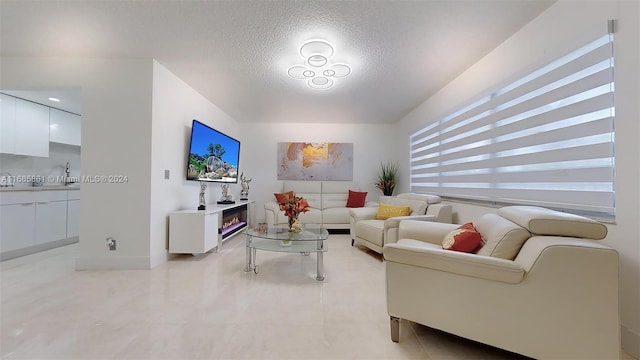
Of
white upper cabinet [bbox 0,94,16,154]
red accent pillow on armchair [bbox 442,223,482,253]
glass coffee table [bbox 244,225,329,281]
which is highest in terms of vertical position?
white upper cabinet [bbox 0,94,16,154]

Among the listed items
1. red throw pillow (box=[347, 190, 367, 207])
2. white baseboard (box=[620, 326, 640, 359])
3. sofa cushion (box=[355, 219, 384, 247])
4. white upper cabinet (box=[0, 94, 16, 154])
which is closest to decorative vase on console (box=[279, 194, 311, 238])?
sofa cushion (box=[355, 219, 384, 247])

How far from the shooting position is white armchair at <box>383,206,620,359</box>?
1077mm

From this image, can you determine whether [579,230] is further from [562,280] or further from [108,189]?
[108,189]

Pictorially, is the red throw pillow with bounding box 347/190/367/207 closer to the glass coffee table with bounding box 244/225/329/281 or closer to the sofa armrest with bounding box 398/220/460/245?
the glass coffee table with bounding box 244/225/329/281

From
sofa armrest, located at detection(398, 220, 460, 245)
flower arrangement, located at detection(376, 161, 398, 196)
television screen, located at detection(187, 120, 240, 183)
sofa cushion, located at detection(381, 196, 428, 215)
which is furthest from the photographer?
flower arrangement, located at detection(376, 161, 398, 196)

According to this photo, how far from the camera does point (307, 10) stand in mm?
1852

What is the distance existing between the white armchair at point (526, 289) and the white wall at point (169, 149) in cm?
272

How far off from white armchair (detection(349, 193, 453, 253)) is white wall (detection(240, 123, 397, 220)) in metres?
1.72

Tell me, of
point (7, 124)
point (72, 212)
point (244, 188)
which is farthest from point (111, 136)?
point (244, 188)

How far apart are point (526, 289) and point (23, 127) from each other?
5.79 metres

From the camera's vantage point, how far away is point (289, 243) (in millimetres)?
2607

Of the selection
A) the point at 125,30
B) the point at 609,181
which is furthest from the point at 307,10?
the point at 609,181

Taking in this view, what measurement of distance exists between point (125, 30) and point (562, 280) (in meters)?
3.65

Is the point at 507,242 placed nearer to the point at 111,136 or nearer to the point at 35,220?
the point at 111,136
